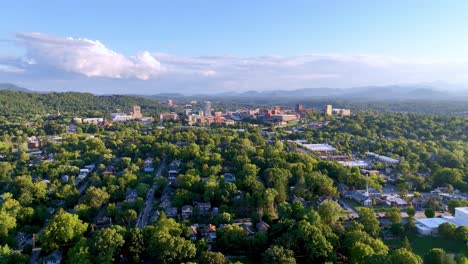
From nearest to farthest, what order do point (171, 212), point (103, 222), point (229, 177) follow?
point (103, 222) < point (171, 212) < point (229, 177)

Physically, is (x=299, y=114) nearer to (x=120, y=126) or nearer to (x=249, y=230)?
(x=120, y=126)

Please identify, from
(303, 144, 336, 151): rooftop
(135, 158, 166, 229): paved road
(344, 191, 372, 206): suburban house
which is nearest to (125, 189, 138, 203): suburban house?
(135, 158, 166, 229): paved road

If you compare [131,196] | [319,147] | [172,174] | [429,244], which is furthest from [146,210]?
[319,147]

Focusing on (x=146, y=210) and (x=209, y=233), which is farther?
(x=146, y=210)

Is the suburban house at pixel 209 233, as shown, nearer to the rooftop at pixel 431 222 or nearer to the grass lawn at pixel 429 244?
the grass lawn at pixel 429 244

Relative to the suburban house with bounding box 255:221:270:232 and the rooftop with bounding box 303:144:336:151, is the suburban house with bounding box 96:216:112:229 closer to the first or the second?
the suburban house with bounding box 255:221:270:232

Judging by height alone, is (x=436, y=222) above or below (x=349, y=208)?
above

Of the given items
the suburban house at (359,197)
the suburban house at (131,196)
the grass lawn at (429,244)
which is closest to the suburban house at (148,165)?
the suburban house at (131,196)

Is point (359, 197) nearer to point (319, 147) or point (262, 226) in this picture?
point (262, 226)
